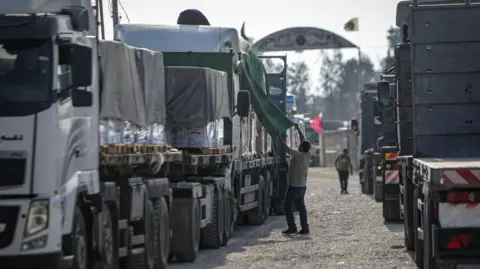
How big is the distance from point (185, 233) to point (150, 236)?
6.18 feet

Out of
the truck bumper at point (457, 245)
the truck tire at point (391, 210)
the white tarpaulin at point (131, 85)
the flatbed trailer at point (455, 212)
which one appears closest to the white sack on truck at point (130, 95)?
the white tarpaulin at point (131, 85)

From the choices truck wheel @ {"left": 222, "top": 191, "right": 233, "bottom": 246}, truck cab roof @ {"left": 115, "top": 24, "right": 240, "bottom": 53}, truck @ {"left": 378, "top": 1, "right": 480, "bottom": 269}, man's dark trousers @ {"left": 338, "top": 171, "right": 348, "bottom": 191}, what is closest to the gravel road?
truck wheel @ {"left": 222, "top": 191, "right": 233, "bottom": 246}

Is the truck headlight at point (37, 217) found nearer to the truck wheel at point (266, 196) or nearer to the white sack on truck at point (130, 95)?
the white sack on truck at point (130, 95)

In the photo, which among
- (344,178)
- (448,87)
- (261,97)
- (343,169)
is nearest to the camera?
(448,87)

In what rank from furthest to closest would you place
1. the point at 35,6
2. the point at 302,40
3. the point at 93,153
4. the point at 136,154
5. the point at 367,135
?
the point at 302,40, the point at 367,135, the point at 136,154, the point at 93,153, the point at 35,6

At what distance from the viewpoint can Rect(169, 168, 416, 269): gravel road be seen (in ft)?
58.9

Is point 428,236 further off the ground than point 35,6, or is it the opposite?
point 35,6

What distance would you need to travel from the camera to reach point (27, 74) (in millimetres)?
12664

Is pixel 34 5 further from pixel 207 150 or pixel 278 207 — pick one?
pixel 278 207

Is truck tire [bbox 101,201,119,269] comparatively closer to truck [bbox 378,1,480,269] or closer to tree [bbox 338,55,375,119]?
truck [bbox 378,1,480,269]

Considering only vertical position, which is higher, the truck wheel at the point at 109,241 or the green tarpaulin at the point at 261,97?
the green tarpaulin at the point at 261,97

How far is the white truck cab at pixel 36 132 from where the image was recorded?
12555mm

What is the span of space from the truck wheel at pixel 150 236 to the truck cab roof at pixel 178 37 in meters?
5.97

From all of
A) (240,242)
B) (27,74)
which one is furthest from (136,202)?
(240,242)
